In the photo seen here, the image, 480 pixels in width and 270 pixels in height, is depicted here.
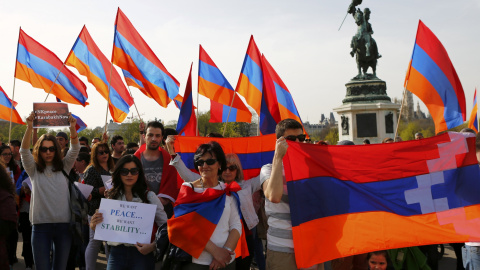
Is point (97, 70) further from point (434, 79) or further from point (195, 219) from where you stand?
point (195, 219)

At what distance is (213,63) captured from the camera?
10492mm

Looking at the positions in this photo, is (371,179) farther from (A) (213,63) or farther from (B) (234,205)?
(A) (213,63)

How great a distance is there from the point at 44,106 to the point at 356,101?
17088 millimetres

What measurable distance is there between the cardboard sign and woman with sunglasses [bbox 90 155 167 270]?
5.43 ft

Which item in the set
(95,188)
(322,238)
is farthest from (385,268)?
(95,188)

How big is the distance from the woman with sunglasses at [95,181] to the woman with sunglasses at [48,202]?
25 centimetres

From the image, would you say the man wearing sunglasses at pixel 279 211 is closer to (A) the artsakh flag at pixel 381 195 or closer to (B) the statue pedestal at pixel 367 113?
(A) the artsakh flag at pixel 381 195

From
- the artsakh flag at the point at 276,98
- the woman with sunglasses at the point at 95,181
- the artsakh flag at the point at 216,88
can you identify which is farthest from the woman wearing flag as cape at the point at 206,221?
the artsakh flag at the point at 216,88

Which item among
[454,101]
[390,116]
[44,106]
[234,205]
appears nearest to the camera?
[234,205]

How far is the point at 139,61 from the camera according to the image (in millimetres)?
9695

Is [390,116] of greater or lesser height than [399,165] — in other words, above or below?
above

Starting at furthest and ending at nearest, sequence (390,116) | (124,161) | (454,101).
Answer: (390,116), (454,101), (124,161)

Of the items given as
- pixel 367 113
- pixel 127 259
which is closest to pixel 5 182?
pixel 127 259

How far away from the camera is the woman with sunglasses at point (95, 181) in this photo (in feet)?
17.2
